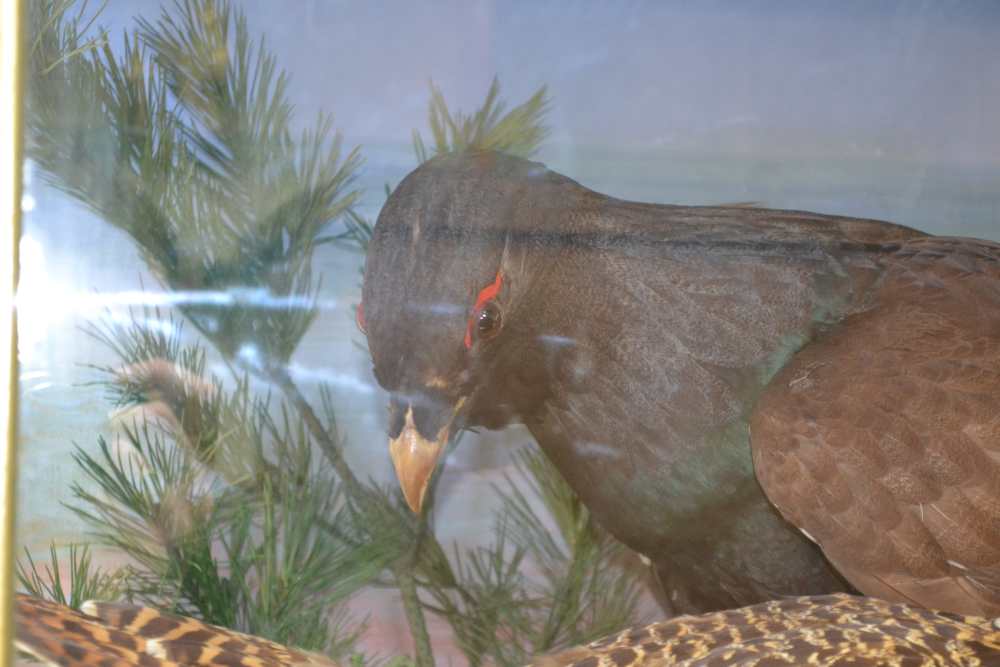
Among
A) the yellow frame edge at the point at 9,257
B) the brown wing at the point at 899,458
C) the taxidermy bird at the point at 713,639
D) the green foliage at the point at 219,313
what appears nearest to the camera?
the yellow frame edge at the point at 9,257

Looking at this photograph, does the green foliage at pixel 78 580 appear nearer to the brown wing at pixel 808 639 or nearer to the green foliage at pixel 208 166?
the green foliage at pixel 208 166

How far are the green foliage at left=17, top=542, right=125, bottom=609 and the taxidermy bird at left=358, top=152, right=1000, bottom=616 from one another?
0.43m

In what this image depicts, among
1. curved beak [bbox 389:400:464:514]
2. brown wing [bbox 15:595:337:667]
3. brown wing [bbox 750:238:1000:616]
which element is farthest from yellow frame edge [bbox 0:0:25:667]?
brown wing [bbox 750:238:1000:616]

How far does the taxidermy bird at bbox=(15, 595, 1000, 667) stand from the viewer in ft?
3.18

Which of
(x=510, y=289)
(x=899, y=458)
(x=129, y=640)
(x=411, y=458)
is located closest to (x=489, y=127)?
(x=510, y=289)

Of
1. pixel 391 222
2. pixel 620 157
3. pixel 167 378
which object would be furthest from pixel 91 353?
pixel 620 157

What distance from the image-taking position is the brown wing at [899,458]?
1128 mm

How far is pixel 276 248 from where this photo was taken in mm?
1358

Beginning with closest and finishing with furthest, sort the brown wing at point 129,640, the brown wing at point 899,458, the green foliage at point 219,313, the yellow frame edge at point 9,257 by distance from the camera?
the yellow frame edge at point 9,257 < the brown wing at point 129,640 < the brown wing at point 899,458 < the green foliage at point 219,313

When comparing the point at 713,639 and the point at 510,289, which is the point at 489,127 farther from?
the point at 713,639

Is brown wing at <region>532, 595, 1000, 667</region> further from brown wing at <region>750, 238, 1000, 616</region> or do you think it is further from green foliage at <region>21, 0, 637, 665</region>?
green foliage at <region>21, 0, 637, 665</region>

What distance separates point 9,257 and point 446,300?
0.60 m

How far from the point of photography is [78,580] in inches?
49.1

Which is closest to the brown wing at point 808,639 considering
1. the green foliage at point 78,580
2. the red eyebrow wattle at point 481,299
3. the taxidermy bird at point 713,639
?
the taxidermy bird at point 713,639
